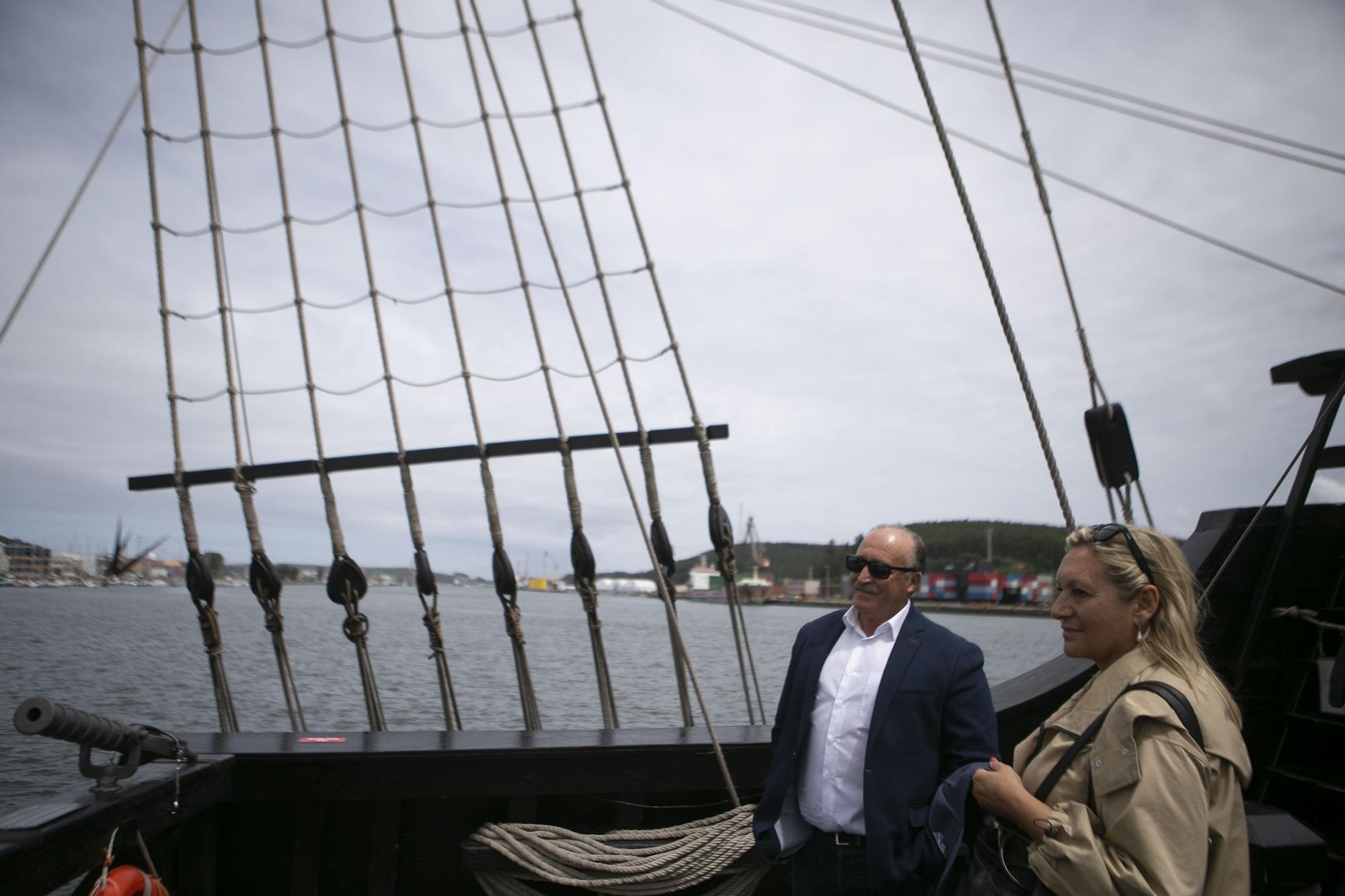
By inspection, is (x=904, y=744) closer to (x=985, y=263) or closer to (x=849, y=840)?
(x=849, y=840)

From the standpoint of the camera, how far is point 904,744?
208 cm

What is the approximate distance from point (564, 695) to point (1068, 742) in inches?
750

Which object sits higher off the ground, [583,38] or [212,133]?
[583,38]

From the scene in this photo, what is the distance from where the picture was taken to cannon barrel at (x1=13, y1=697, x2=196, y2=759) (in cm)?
204

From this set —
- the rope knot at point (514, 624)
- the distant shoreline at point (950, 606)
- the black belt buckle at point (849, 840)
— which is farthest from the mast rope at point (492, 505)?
the distant shoreline at point (950, 606)

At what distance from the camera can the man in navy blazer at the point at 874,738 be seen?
6.72ft

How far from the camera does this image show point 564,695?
19.8 metres

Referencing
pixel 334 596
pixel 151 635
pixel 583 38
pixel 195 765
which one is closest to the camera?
pixel 195 765

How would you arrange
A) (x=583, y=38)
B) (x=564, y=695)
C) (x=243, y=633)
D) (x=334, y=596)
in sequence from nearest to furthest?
(x=334, y=596) < (x=583, y=38) < (x=564, y=695) < (x=243, y=633)

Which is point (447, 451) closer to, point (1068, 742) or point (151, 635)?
point (1068, 742)

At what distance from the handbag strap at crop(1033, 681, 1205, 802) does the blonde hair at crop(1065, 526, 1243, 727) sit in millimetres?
79

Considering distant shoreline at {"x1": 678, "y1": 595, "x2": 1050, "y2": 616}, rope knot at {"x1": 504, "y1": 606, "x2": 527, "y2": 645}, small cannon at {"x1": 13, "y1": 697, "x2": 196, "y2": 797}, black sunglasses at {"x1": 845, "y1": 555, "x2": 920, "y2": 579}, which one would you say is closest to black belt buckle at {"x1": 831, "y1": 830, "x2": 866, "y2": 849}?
black sunglasses at {"x1": 845, "y1": 555, "x2": 920, "y2": 579}

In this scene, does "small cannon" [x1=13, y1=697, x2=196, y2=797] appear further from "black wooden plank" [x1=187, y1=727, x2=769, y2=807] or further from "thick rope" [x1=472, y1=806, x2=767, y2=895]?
"thick rope" [x1=472, y1=806, x2=767, y2=895]

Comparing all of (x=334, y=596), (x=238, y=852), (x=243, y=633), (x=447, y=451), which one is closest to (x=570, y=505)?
(x=447, y=451)
